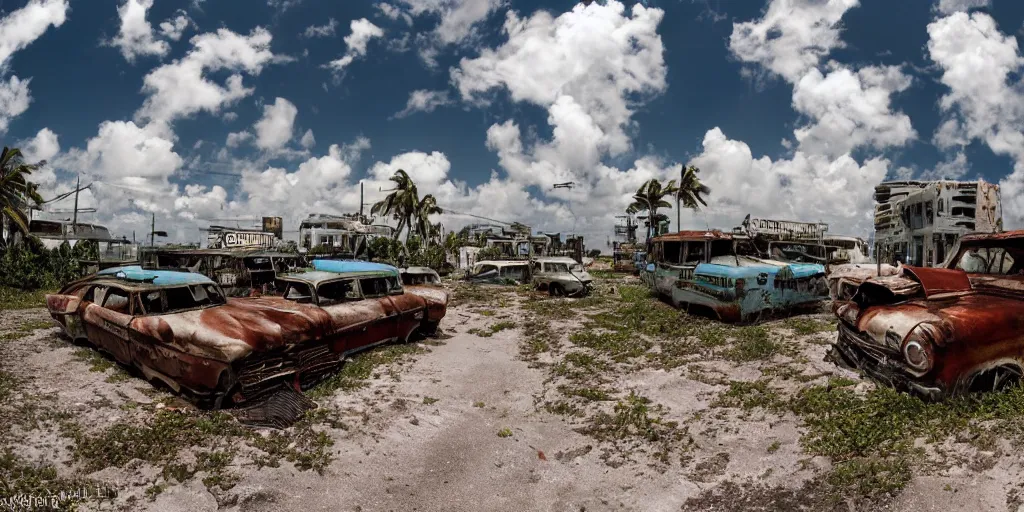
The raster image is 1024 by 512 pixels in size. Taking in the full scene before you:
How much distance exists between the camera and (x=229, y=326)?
23.6 feet

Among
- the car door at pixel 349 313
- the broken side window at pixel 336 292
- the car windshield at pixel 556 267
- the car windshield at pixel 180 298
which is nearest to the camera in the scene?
the car windshield at pixel 180 298

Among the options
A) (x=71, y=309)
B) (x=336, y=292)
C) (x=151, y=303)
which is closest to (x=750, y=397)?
(x=336, y=292)

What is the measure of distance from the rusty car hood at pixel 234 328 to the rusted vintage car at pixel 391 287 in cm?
180

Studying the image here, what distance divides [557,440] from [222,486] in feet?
13.0

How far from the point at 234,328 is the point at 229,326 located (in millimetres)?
118

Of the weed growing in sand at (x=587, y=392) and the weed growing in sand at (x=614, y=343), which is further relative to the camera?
the weed growing in sand at (x=614, y=343)

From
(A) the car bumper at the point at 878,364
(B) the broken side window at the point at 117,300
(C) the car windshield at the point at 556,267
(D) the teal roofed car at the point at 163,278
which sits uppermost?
(D) the teal roofed car at the point at 163,278

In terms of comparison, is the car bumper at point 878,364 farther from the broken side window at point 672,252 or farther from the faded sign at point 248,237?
the faded sign at point 248,237

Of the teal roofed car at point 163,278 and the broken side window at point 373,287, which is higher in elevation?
the teal roofed car at point 163,278

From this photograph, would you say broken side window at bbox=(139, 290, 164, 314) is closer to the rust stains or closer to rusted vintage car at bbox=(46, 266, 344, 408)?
rusted vintage car at bbox=(46, 266, 344, 408)

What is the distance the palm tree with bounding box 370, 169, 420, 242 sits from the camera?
117ft

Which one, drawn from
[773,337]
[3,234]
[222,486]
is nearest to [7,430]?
[222,486]

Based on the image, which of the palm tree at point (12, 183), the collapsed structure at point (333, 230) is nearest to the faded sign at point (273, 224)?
the collapsed structure at point (333, 230)

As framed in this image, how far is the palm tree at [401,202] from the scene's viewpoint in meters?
35.6
